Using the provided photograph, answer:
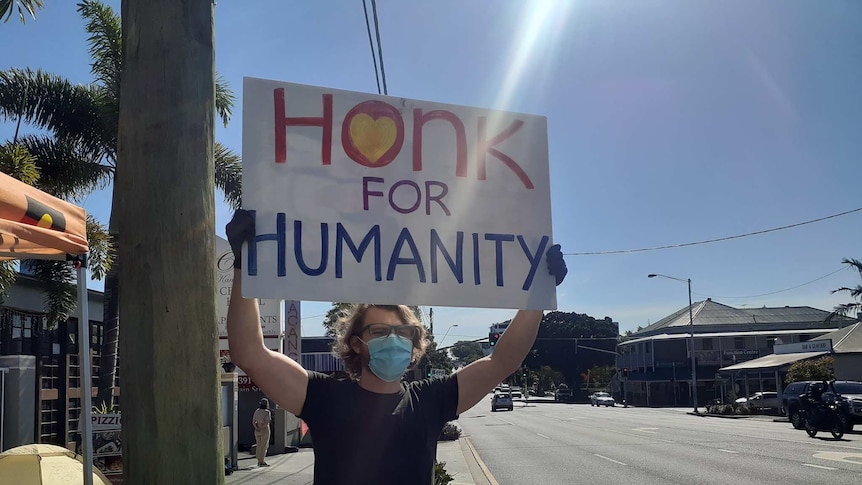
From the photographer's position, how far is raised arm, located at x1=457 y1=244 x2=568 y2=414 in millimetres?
3053

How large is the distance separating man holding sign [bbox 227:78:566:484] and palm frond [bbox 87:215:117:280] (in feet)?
20.9

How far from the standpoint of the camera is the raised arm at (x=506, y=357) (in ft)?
10.0

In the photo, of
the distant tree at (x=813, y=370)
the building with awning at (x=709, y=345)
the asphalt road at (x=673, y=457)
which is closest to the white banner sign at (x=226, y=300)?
the asphalt road at (x=673, y=457)

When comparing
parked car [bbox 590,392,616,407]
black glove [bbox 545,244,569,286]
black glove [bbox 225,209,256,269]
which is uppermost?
black glove [bbox 225,209,256,269]

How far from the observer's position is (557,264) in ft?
10.3

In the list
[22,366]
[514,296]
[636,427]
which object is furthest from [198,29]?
[636,427]

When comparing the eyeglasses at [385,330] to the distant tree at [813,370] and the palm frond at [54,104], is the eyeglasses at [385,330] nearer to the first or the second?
the palm frond at [54,104]

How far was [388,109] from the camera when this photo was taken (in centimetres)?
310

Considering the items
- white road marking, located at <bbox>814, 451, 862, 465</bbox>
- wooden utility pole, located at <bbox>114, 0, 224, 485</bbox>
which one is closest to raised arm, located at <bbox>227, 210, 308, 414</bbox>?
wooden utility pole, located at <bbox>114, 0, 224, 485</bbox>

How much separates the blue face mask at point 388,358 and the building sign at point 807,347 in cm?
4085

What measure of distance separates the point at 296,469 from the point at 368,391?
12.3 m

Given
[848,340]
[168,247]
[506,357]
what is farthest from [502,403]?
[168,247]

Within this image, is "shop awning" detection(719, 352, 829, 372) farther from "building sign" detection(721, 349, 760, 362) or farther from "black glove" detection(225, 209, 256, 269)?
"black glove" detection(225, 209, 256, 269)

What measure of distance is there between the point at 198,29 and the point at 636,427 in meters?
28.1
